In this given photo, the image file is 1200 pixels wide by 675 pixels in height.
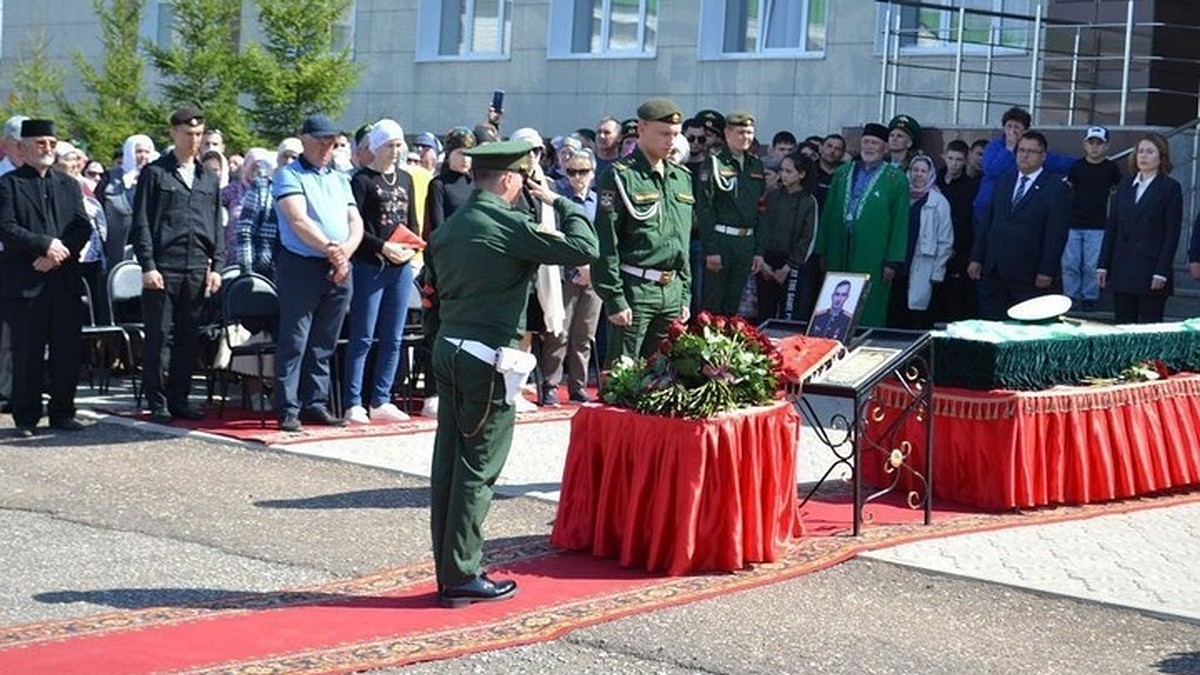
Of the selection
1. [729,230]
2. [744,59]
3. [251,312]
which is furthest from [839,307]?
[744,59]

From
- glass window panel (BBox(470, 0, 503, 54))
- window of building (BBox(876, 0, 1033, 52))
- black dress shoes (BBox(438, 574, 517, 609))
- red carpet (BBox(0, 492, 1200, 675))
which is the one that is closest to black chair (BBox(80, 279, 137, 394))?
red carpet (BBox(0, 492, 1200, 675))

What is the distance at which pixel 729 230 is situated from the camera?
46.8 feet

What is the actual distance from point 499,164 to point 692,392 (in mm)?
1477

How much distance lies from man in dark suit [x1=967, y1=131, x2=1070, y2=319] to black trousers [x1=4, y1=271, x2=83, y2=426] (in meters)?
7.27

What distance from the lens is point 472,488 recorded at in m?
8.61

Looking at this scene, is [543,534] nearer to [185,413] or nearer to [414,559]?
[414,559]

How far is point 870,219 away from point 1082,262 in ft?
6.26

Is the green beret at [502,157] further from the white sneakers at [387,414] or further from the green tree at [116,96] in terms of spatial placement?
the green tree at [116,96]

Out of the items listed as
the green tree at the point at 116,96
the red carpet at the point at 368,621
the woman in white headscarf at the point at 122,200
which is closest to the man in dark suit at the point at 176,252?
the woman in white headscarf at the point at 122,200

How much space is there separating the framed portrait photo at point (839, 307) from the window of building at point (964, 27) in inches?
329

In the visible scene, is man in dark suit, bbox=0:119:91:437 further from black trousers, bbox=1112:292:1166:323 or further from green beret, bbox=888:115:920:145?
black trousers, bbox=1112:292:1166:323

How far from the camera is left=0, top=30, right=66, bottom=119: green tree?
96.4ft

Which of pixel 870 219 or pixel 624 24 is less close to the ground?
pixel 624 24

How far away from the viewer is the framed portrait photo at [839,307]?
1141 cm
